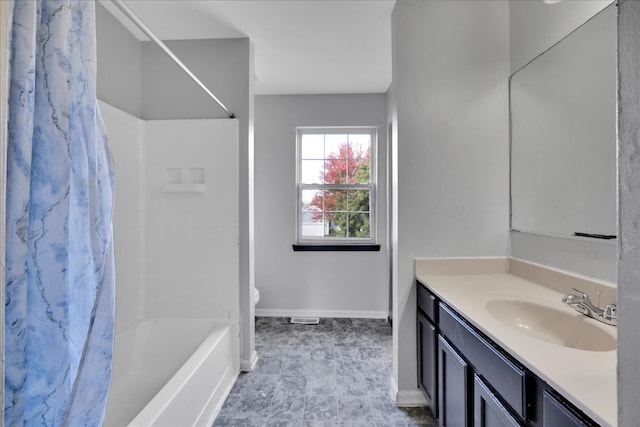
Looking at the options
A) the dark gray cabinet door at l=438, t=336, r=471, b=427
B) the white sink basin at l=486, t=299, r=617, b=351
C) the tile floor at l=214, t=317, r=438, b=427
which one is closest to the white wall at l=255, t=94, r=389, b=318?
the tile floor at l=214, t=317, r=438, b=427

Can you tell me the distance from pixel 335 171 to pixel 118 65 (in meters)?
2.11

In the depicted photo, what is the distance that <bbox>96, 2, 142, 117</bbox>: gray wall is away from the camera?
Result: 6.41 feet

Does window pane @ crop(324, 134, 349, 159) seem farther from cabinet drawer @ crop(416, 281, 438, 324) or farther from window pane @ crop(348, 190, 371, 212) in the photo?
cabinet drawer @ crop(416, 281, 438, 324)

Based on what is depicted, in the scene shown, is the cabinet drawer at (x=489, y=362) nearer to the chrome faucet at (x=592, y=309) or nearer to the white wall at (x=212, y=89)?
the chrome faucet at (x=592, y=309)

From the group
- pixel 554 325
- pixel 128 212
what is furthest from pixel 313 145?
pixel 554 325

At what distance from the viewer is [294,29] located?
84.2 inches

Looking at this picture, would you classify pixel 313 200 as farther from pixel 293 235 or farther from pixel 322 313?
pixel 322 313

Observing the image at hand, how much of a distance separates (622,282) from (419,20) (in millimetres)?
1925

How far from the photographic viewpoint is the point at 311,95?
327cm

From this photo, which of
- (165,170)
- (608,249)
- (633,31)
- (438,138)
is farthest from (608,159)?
(165,170)

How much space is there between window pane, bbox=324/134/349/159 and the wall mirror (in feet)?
5.96

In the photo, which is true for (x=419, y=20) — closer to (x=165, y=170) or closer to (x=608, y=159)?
(x=608, y=159)

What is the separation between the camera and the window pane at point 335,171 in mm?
3398

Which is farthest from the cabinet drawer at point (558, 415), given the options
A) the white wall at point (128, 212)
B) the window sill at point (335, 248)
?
the window sill at point (335, 248)
